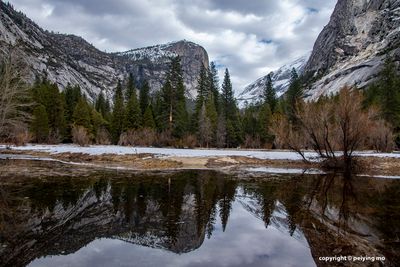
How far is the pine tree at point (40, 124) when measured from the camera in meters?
57.3

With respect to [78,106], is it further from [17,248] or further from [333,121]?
[17,248]

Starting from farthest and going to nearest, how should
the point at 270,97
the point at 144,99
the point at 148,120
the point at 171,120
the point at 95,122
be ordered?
the point at 270,97 → the point at 144,99 → the point at 95,122 → the point at 148,120 → the point at 171,120

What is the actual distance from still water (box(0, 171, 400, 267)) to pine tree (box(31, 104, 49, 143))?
1769 inches

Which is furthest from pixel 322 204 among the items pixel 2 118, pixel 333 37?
pixel 333 37

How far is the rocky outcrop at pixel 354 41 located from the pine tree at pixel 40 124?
90.8 meters

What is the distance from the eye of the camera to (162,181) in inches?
722

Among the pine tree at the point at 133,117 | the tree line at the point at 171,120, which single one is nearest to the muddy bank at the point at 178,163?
the tree line at the point at 171,120

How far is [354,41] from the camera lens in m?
155

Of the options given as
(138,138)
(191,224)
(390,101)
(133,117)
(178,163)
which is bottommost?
(191,224)

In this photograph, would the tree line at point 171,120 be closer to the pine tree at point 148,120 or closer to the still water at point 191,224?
the pine tree at point 148,120

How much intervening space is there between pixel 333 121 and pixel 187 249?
21.9 m

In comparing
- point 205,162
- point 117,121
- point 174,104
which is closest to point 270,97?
point 174,104

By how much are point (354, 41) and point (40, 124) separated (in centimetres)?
14405

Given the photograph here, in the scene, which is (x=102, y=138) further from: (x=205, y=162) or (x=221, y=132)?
(x=205, y=162)
